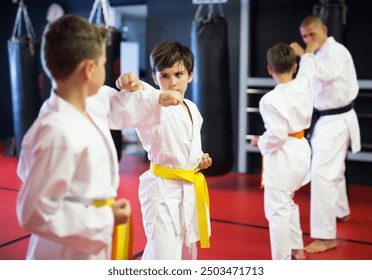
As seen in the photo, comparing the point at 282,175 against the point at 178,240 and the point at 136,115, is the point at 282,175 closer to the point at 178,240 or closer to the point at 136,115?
the point at 178,240

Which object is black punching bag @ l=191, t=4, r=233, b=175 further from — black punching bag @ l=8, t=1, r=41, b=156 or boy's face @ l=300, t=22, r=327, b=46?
black punching bag @ l=8, t=1, r=41, b=156

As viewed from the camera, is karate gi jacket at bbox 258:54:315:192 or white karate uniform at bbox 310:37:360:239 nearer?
karate gi jacket at bbox 258:54:315:192

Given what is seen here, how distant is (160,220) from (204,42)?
3046mm

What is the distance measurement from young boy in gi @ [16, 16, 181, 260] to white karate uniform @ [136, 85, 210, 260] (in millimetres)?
565

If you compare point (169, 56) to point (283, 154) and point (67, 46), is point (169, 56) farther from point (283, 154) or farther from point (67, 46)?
point (283, 154)

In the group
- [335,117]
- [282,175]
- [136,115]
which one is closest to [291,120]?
[282,175]

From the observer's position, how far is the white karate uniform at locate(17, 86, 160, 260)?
1.29 m

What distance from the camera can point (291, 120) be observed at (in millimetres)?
3031

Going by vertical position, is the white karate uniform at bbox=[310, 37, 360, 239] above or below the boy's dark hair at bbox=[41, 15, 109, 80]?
below

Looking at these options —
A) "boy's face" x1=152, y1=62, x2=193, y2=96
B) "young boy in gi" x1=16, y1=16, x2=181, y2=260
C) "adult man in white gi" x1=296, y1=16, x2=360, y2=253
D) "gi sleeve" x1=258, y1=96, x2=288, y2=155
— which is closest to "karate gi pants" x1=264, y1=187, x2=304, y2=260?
"gi sleeve" x1=258, y1=96, x2=288, y2=155

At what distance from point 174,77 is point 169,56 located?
0.09 meters

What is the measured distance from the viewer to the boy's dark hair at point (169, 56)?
84.3 inches

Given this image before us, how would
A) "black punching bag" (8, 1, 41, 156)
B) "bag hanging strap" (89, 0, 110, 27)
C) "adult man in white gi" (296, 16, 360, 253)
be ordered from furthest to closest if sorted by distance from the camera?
1. "black punching bag" (8, 1, 41, 156)
2. "adult man in white gi" (296, 16, 360, 253)
3. "bag hanging strap" (89, 0, 110, 27)

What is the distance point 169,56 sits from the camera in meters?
2.14
